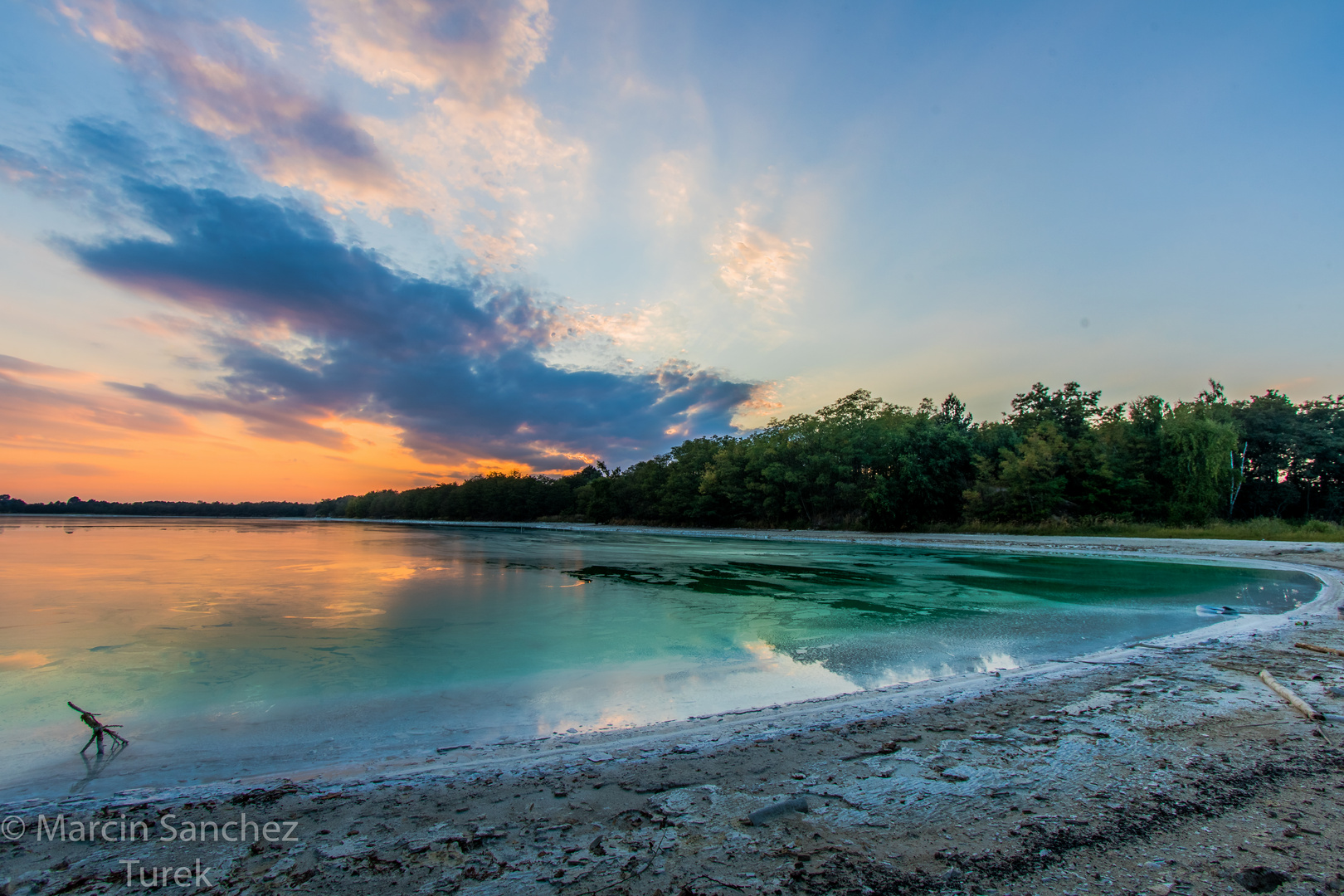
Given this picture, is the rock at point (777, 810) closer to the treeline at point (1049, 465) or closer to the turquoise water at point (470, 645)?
the turquoise water at point (470, 645)

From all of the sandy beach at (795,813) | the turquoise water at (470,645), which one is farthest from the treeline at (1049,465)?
the sandy beach at (795,813)

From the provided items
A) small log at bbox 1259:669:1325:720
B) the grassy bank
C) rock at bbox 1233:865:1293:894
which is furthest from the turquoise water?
the grassy bank

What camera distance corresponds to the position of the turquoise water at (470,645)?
16.5ft

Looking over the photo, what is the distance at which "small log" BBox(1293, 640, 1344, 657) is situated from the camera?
591 cm

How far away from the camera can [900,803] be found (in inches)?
114

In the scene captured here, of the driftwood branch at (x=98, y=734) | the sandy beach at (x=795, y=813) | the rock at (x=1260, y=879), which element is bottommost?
the driftwood branch at (x=98, y=734)

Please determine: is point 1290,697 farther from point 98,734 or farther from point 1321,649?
A: point 98,734

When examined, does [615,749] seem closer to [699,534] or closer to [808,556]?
[808,556]

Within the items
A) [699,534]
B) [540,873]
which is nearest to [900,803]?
[540,873]

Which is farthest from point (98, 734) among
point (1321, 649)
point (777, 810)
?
point (1321, 649)

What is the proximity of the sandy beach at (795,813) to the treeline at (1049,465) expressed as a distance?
35.1 m

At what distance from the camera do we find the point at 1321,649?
6051 mm

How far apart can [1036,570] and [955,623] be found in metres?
11.6

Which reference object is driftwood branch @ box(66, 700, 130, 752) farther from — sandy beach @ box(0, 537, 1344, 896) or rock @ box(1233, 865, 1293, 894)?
rock @ box(1233, 865, 1293, 894)
